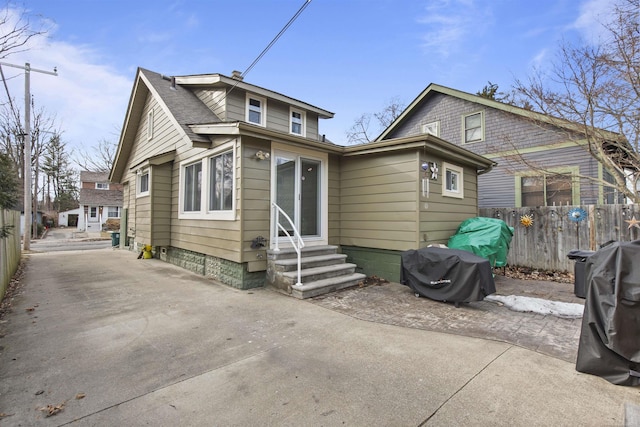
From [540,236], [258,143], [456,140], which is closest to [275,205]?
[258,143]

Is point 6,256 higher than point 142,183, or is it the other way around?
point 142,183

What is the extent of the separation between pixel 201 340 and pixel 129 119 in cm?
1071

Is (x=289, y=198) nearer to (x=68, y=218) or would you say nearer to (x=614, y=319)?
(x=614, y=319)

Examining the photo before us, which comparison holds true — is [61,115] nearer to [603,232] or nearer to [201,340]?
[201,340]

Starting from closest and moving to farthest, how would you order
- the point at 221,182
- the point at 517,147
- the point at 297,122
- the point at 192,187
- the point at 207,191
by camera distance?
the point at 221,182 → the point at 207,191 → the point at 192,187 → the point at 297,122 → the point at 517,147

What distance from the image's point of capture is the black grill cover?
169 inches

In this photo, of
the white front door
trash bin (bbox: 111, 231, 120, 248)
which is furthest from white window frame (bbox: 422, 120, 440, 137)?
trash bin (bbox: 111, 231, 120, 248)

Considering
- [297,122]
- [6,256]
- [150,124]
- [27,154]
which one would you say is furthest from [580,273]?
[27,154]

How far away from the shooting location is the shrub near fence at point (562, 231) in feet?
21.1

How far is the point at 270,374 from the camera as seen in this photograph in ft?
8.51

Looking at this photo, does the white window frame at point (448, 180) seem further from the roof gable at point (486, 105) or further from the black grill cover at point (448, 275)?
the roof gable at point (486, 105)

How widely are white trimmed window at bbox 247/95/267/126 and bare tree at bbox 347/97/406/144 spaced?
589 inches

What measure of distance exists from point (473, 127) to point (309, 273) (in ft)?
32.8

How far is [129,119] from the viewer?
36.1 feet
